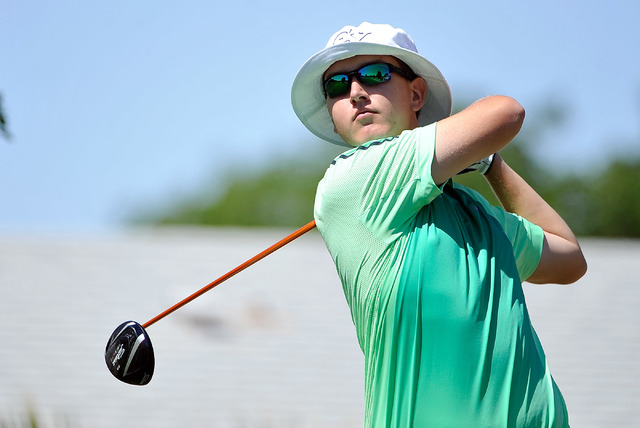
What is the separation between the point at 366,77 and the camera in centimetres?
228

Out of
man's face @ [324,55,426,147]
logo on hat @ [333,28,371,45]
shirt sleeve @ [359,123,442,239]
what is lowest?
shirt sleeve @ [359,123,442,239]

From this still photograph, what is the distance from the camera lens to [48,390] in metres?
9.40

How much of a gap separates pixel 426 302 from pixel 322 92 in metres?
0.84

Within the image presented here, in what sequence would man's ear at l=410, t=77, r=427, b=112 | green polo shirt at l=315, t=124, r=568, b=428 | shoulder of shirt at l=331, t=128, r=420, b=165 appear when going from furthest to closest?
man's ear at l=410, t=77, r=427, b=112 < shoulder of shirt at l=331, t=128, r=420, b=165 < green polo shirt at l=315, t=124, r=568, b=428

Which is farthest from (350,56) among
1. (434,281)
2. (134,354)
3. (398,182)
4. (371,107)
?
(134,354)

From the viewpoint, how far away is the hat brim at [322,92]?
2.27m

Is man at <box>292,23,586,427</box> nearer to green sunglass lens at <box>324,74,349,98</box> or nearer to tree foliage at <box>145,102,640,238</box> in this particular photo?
green sunglass lens at <box>324,74,349,98</box>

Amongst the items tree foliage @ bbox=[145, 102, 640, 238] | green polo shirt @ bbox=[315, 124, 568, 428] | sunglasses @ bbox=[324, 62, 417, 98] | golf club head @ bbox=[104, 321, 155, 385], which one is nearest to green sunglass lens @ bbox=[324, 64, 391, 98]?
sunglasses @ bbox=[324, 62, 417, 98]

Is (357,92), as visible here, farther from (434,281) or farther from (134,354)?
(134,354)

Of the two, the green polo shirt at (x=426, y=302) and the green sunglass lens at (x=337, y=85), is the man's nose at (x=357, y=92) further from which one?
the green polo shirt at (x=426, y=302)

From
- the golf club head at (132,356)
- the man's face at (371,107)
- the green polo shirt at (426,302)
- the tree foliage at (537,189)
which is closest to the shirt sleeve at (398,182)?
the green polo shirt at (426,302)

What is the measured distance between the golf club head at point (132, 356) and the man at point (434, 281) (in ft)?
2.16

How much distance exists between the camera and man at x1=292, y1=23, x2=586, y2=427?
1.99 metres

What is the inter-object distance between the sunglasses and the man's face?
1cm
